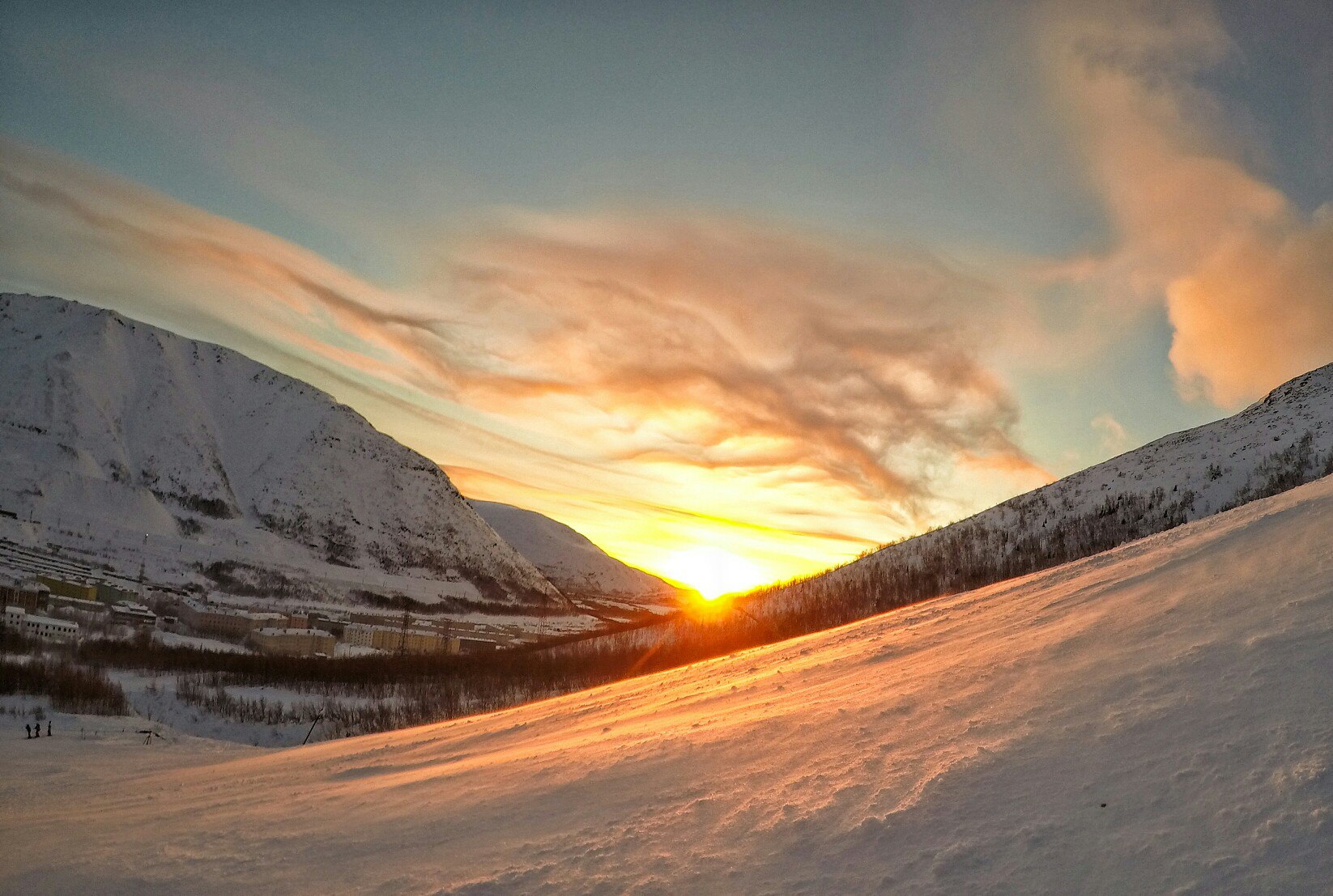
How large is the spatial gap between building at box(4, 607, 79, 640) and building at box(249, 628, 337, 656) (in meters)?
11.5

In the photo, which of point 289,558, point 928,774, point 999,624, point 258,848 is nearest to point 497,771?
point 258,848

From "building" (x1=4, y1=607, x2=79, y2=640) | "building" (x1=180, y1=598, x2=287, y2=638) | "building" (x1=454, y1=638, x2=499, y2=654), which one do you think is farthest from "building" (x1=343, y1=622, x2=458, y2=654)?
"building" (x1=4, y1=607, x2=79, y2=640)

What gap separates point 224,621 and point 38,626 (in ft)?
60.7

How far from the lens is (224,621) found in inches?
2586

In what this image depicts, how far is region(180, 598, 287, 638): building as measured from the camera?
2542 inches

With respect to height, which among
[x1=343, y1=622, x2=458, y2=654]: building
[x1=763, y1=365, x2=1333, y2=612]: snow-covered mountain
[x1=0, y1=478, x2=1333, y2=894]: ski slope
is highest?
[x1=763, y1=365, x2=1333, y2=612]: snow-covered mountain

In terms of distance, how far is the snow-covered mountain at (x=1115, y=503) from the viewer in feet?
111

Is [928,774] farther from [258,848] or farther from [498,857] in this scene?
[258,848]

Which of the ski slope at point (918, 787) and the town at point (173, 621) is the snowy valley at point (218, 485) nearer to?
the town at point (173, 621)

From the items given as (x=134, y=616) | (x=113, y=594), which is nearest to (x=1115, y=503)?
(x=134, y=616)

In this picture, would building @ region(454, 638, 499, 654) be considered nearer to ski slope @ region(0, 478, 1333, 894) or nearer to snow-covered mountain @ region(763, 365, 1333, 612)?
snow-covered mountain @ region(763, 365, 1333, 612)

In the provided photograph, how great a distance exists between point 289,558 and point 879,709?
13069 centimetres

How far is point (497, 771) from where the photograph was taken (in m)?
7.53

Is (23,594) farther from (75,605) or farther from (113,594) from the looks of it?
(113,594)
